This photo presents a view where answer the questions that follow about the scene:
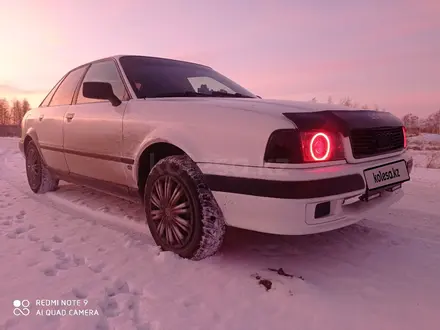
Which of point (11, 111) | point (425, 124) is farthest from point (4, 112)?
point (425, 124)

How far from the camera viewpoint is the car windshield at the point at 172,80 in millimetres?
3074

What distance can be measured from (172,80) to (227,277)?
1.98m

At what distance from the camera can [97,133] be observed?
3229mm

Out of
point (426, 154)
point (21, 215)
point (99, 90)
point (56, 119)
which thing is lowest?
point (426, 154)

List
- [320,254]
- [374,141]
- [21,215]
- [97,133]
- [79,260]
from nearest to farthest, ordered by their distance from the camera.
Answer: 1. [374,141]
2. [79,260]
3. [320,254]
4. [97,133]
5. [21,215]

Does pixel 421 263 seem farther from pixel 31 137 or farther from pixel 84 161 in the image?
pixel 31 137

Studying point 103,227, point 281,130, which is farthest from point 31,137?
point 281,130

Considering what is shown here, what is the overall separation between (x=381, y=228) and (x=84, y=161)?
3058mm

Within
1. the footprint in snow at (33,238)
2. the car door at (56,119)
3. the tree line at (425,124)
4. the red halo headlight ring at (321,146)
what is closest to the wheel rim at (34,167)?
the car door at (56,119)

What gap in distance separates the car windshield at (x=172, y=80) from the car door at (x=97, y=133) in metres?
0.15

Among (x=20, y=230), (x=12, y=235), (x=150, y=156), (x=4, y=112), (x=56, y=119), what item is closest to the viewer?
(x=150, y=156)
